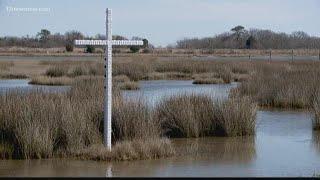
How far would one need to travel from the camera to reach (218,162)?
10.9m

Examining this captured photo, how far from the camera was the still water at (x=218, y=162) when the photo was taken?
32.1 ft

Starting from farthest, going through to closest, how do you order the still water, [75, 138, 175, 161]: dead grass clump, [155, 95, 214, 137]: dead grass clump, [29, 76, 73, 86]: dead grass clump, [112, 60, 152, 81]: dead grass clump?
[112, 60, 152, 81]: dead grass clump → [29, 76, 73, 86]: dead grass clump → [155, 95, 214, 137]: dead grass clump → [75, 138, 175, 161]: dead grass clump → the still water

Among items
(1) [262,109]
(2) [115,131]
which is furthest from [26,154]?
(1) [262,109]

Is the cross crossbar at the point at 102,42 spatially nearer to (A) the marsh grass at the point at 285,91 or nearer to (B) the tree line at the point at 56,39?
(B) the tree line at the point at 56,39

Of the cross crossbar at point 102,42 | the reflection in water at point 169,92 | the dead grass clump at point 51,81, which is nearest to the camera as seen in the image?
the cross crossbar at point 102,42

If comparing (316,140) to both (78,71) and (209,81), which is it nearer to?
(209,81)

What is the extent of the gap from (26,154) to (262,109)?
10648 mm

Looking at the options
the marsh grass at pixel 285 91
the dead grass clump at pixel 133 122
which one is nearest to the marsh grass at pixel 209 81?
the marsh grass at pixel 285 91

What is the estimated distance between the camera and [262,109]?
19.9 metres

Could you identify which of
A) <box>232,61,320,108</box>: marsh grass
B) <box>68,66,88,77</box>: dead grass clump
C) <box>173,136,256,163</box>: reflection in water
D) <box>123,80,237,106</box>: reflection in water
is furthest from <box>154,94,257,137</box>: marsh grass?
<box>68,66,88,77</box>: dead grass clump

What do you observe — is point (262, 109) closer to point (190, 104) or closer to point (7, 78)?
point (190, 104)

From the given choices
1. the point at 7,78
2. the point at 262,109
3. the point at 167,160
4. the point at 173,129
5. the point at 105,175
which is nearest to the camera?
the point at 105,175

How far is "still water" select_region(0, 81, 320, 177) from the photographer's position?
9.79 m

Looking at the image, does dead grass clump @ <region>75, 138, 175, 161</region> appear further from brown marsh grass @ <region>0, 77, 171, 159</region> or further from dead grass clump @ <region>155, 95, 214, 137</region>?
dead grass clump @ <region>155, 95, 214, 137</region>
